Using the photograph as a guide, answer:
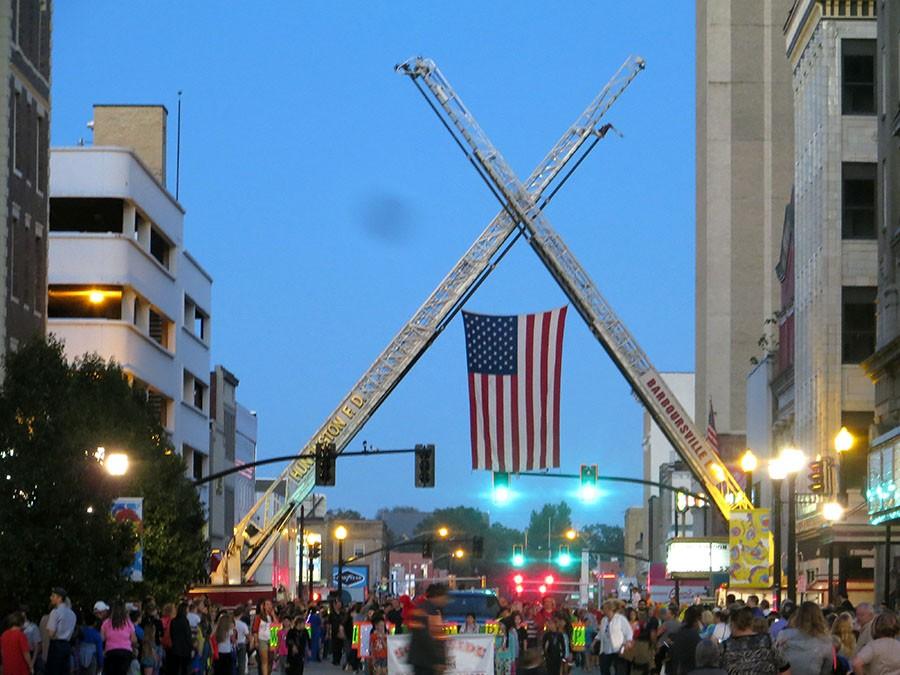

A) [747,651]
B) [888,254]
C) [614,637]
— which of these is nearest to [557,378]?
[888,254]

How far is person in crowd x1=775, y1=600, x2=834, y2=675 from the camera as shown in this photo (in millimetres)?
19828

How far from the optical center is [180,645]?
38.3 meters

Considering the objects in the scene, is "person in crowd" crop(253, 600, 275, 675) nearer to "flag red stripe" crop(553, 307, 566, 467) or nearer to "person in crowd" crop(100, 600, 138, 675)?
"person in crowd" crop(100, 600, 138, 675)

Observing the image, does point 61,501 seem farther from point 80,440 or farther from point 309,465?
point 309,465

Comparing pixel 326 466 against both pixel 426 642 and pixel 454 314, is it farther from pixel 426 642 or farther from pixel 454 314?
pixel 426 642

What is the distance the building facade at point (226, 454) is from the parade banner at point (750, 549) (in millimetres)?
52022

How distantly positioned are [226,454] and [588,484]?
4086cm

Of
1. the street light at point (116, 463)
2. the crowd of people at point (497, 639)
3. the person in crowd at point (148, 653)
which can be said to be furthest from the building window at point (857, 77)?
the person in crowd at point (148, 653)

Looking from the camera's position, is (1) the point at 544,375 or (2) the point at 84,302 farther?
(2) the point at 84,302

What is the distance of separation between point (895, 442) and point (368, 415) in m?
32.0

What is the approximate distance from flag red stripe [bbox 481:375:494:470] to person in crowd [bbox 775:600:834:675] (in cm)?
3952

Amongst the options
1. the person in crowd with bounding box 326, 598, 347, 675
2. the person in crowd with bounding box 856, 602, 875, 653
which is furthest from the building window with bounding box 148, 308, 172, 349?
the person in crowd with bounding box 856, 602, 875, 653

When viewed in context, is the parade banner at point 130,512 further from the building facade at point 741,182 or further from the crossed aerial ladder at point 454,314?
the building facade at point 741,182

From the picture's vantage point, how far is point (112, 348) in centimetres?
7319
